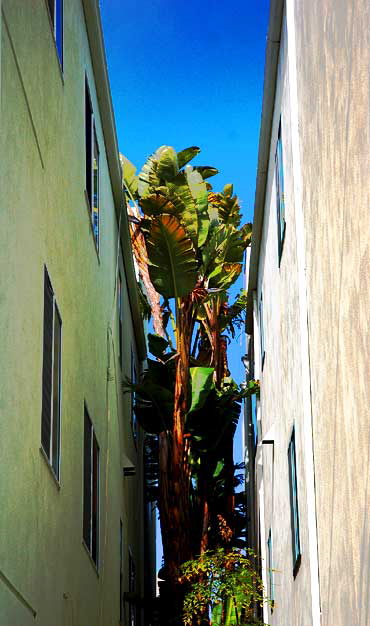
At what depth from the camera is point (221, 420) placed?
2253 cm

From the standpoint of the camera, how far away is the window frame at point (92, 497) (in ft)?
45.2

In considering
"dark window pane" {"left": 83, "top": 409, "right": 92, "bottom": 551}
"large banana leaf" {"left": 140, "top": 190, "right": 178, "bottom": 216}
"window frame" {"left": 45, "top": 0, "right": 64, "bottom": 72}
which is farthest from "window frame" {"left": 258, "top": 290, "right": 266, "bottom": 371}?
"window frame" {"left": 45, "top": 0, "right": 64, "bottom": 72}

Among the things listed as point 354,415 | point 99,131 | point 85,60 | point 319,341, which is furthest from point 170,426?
point 354,415

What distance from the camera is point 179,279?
776 inches

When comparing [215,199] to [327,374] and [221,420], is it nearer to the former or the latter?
[221,420]

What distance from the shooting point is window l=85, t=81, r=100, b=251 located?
49.5 feet

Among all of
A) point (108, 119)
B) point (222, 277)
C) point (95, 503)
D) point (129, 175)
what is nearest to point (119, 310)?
point (222, 277)

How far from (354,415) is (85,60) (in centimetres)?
854

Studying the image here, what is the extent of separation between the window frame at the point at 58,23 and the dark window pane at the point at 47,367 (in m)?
2.70

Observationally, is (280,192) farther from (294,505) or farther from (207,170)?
(207,170)

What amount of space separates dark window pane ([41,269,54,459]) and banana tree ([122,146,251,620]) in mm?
8405

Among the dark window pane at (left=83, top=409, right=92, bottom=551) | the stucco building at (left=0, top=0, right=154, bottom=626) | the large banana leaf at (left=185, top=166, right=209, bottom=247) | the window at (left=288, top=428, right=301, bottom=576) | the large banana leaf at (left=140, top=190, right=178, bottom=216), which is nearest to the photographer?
the stucco building at (left=0, top=0, right=154, bottom=626)

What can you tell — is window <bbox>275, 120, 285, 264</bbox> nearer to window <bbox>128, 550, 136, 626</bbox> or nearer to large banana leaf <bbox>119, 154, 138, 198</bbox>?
window <bbox>128, 550, 136, 626</bbox>

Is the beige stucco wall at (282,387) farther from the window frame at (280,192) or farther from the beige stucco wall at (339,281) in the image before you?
the beige stucco wall at (339,281)
